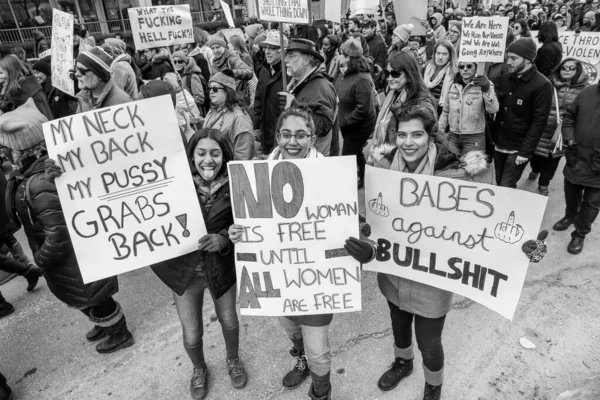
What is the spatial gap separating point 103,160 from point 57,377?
1.85 metres

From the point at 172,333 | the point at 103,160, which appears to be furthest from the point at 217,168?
the point at 172,333

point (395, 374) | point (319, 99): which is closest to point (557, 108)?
point (319, 99)

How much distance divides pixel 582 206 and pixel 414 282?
2.73 meters

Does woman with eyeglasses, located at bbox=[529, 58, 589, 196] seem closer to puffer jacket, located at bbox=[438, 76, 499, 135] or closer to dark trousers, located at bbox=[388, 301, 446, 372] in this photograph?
puffer jacket, located at bbox=[438, 76, 499, 135]

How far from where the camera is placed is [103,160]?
2129mm

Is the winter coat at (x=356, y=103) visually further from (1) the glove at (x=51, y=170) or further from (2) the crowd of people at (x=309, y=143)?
(1) the glove at (x=51, y=170)

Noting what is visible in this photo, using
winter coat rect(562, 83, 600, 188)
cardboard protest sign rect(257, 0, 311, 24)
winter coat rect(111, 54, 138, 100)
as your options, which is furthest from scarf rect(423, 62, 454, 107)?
winter coat rect(111, 54, 138, 100)

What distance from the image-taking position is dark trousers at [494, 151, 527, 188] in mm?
4254

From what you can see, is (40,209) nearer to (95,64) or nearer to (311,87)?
(95,64)

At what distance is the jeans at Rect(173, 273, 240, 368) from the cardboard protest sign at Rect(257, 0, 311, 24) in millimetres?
3140

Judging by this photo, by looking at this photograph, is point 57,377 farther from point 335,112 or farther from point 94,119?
point 335,112

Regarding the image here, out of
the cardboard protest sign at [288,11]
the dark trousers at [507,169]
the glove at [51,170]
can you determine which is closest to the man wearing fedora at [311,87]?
the cardboard protest sign at [288,11]

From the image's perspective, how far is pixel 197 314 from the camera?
8.13ft

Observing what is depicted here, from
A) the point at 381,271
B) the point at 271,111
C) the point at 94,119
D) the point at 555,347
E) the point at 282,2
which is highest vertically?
the point at 282,2
